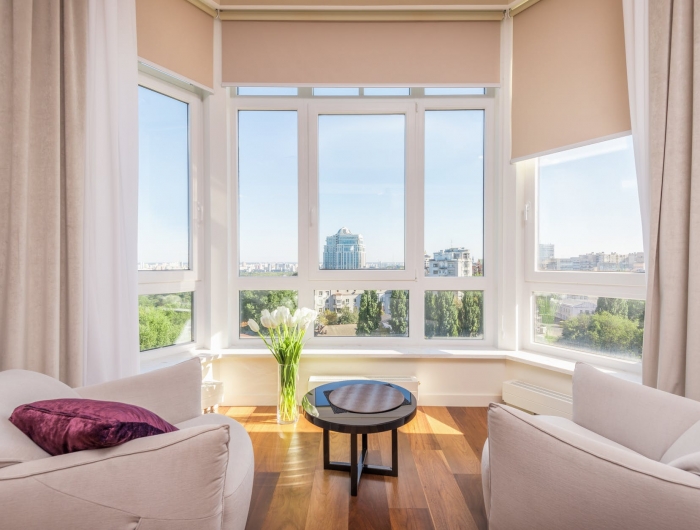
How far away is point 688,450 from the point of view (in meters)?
1.21

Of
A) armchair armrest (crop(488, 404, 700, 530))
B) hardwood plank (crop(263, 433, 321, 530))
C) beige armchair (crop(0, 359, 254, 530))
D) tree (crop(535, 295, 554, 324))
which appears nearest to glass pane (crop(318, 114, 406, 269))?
tree (crop(535, 295, 554, 324))

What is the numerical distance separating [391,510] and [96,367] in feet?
5.29

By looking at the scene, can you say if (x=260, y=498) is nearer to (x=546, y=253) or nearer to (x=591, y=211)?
(x=546, y=253)

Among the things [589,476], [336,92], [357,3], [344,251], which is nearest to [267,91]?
[336,92]

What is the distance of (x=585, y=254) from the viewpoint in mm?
2629

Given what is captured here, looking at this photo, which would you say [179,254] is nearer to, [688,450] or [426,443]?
[426,443]

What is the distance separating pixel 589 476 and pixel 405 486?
1.13 meters

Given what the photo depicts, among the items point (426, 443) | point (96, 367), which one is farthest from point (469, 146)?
point (96, 367)

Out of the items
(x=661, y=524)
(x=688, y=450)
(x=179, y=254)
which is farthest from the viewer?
(x=179, y=254)

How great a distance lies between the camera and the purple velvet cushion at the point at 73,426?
0.99m

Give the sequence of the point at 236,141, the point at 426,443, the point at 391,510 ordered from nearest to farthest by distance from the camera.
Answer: the point at 391,510, the point at 426,443, the point at 236,141

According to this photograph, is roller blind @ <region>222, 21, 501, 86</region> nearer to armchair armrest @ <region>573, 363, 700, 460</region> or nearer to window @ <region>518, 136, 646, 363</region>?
window @ <region>518, 136, 646, 363</region>

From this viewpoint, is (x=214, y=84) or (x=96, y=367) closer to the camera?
(x=96, y=367)

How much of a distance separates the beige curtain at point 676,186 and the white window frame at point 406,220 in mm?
1151
